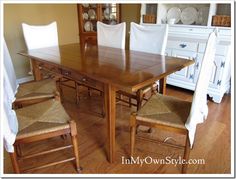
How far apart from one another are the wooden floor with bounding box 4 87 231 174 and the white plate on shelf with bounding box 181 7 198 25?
51.7 inches

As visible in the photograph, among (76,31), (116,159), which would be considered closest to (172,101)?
(116,159)

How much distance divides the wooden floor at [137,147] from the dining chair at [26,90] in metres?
0.43

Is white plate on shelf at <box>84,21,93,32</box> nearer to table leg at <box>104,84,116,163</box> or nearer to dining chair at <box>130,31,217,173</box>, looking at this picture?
dining chair at <box>130,31,217,173</box>

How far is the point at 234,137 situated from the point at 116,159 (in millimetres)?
981

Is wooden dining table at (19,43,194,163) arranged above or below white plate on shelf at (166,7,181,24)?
below

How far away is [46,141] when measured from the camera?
6.52ft

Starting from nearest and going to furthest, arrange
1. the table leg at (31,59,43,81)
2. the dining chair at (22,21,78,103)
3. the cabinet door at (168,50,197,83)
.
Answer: the table leg at (31,59,43,81) → the dining chair at (22,21,78,103) → the cabinet door at (168,50,197,83)

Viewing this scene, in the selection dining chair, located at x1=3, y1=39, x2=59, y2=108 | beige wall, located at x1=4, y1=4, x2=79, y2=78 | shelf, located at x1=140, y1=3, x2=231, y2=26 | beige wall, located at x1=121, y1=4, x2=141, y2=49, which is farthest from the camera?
beige wall, located at x1=121, y1=4, x2=141, y2=49

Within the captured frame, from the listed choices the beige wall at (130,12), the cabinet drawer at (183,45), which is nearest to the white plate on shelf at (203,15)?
the cabinet drawer at (183,45)

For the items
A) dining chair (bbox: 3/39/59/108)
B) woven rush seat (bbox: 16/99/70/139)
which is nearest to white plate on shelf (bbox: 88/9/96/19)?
dining chair (bbox: 3/39/59/108)

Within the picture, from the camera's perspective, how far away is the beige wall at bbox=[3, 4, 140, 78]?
3.10 meters

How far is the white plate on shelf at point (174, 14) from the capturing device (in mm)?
3115

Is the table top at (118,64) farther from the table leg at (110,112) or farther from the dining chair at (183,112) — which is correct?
the dining chair at (183,112)

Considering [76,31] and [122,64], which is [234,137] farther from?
[76,31]
